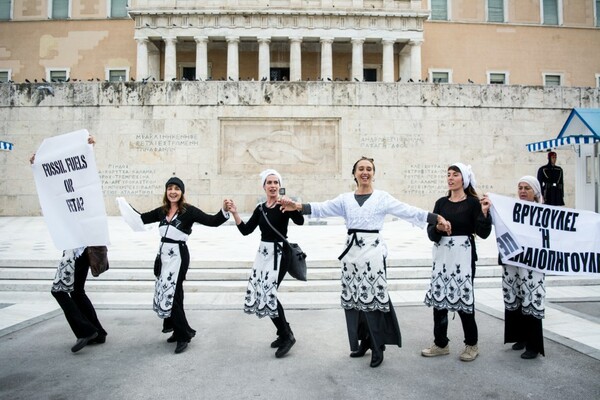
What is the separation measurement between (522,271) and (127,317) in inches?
201

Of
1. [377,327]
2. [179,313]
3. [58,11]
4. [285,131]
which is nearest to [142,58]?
[58,11]

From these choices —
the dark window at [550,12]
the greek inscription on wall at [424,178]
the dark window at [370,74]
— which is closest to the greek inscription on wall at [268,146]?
the greek inscription on wall at [424,178]

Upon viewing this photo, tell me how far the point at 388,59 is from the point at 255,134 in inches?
800

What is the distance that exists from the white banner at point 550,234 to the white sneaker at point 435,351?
1.18 m

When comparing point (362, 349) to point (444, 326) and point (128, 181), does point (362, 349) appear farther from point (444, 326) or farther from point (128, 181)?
point (128, 181)

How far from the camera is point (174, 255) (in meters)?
4.59

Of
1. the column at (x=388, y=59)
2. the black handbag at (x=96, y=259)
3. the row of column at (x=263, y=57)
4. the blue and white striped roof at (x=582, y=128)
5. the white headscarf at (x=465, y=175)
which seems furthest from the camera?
the column at (x=388, y=59)

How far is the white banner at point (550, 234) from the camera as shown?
4527 millimetres

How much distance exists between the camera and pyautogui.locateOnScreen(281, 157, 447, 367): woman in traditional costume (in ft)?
13.5

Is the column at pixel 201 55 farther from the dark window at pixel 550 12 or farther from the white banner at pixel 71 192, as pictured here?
the dark window at pixel 550 12

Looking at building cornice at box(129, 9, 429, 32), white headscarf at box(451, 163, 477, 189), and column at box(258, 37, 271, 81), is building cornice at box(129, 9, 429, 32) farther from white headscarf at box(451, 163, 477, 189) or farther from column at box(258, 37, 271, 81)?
white headscarf at box(451, 163, 477, 189)

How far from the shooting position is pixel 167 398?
337 cm

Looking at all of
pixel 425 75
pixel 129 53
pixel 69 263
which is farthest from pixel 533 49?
pixel 69 263

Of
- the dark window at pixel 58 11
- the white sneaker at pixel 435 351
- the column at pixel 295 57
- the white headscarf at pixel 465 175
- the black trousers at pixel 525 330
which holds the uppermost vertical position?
the dark window at pixel 58 11
